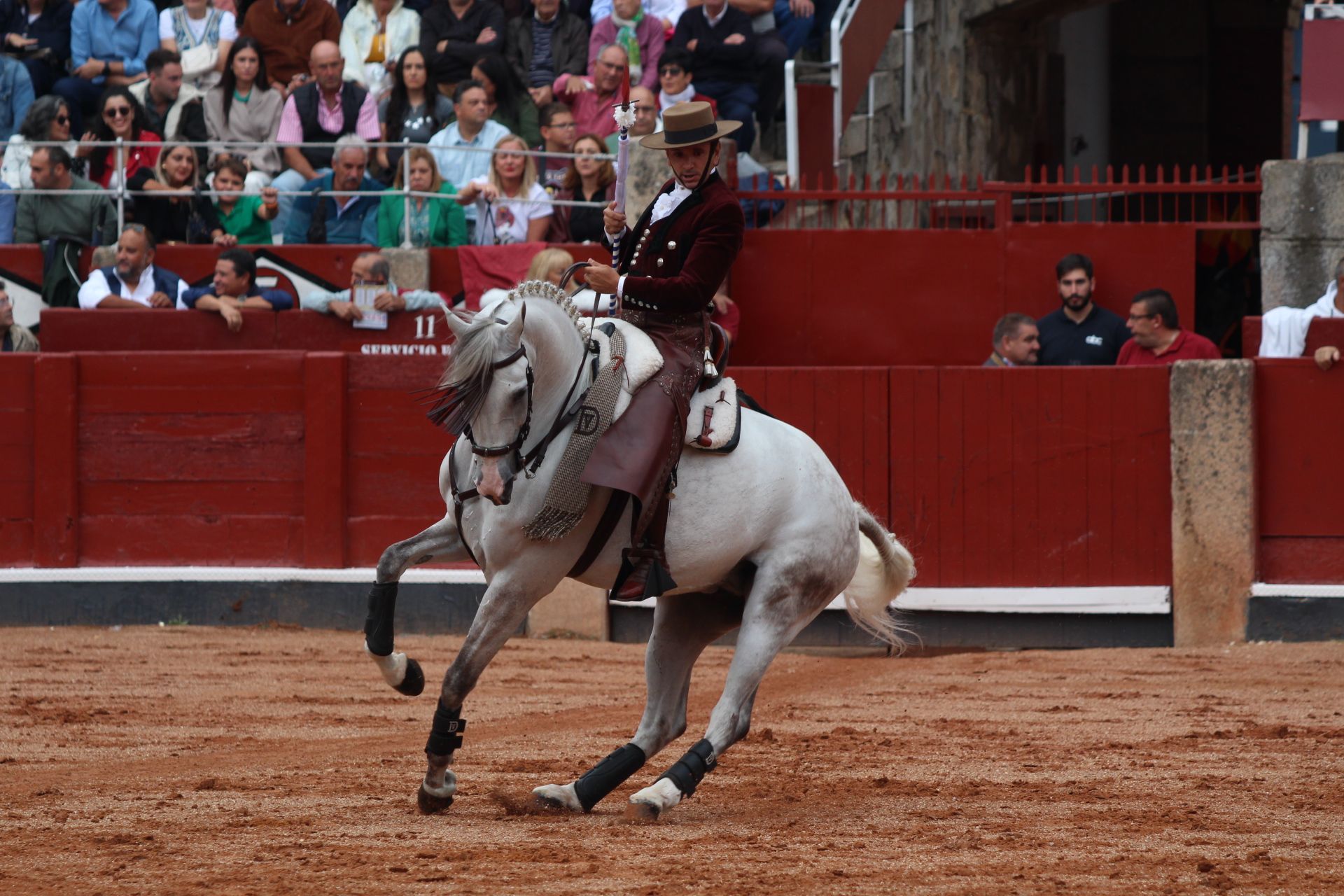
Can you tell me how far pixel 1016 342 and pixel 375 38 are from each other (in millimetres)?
5412

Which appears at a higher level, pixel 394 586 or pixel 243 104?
pixel 243 104

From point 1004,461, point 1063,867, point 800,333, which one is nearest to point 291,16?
point 800,333

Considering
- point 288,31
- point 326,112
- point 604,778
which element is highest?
point 288,31

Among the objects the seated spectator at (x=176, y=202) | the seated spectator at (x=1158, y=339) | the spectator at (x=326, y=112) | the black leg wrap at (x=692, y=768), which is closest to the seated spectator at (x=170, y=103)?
the seated spectator at (x=176, y=202)

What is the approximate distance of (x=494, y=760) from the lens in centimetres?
656

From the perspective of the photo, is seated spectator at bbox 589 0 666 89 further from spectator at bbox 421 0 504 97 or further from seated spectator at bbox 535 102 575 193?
seated spectator at bbox 535 102 575 193

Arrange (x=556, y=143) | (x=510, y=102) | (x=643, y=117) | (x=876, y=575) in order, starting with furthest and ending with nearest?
→ (x=510, y=102)
(x=556, y=143)
(x=643, y=117)
(x=876, y=575)

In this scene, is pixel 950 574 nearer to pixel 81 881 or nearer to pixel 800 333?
pixel 800 333

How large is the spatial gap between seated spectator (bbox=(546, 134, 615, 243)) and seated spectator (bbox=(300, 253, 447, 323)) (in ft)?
2.98

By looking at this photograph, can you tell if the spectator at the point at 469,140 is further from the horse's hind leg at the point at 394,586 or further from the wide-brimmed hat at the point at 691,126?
the horse's hind leg at the point at 394,586

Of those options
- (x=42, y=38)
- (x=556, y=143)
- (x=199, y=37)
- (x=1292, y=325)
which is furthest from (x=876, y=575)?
(x=42, y=38)

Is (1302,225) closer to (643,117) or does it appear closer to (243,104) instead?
(643,117)

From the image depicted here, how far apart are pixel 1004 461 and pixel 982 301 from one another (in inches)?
57.0

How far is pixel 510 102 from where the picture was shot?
39.9 ft
